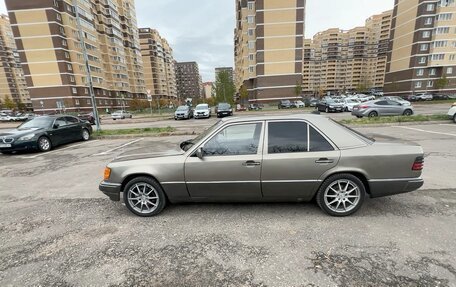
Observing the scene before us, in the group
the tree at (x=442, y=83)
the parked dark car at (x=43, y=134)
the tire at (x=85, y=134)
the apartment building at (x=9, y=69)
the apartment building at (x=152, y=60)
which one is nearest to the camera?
the parked dark car at (x=43, y=134)

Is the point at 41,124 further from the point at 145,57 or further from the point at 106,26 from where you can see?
the point at 145,57

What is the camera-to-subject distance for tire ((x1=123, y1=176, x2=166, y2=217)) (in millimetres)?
3414

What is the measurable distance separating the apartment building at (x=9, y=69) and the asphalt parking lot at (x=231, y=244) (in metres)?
115

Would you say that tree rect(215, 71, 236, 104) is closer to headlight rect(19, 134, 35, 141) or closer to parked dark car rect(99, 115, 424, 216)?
headlight rect(19, 134, 35, 141)

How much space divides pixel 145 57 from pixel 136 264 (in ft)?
361

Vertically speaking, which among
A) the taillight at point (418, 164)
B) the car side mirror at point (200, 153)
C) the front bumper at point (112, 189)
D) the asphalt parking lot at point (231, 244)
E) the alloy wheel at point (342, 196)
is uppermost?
the car side mirror at point (200, 153)

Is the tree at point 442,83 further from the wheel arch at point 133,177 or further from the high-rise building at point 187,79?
the high-rise building at point 187,79

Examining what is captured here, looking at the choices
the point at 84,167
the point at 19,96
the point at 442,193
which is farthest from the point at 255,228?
the point at 19,96

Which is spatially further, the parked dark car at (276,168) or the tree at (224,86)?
the tree at (224,86)

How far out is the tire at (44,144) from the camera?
28.6ft

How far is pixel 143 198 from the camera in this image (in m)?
3.49

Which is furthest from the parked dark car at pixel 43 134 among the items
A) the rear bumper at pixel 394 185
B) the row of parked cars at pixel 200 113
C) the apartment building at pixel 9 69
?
the apartment building at pixel 9 69

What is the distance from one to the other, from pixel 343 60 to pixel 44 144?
137891mm

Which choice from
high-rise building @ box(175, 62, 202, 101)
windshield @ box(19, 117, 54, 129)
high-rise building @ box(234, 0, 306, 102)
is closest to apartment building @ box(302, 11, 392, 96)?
high-rise building @ box(234, 0, 306, 102)
